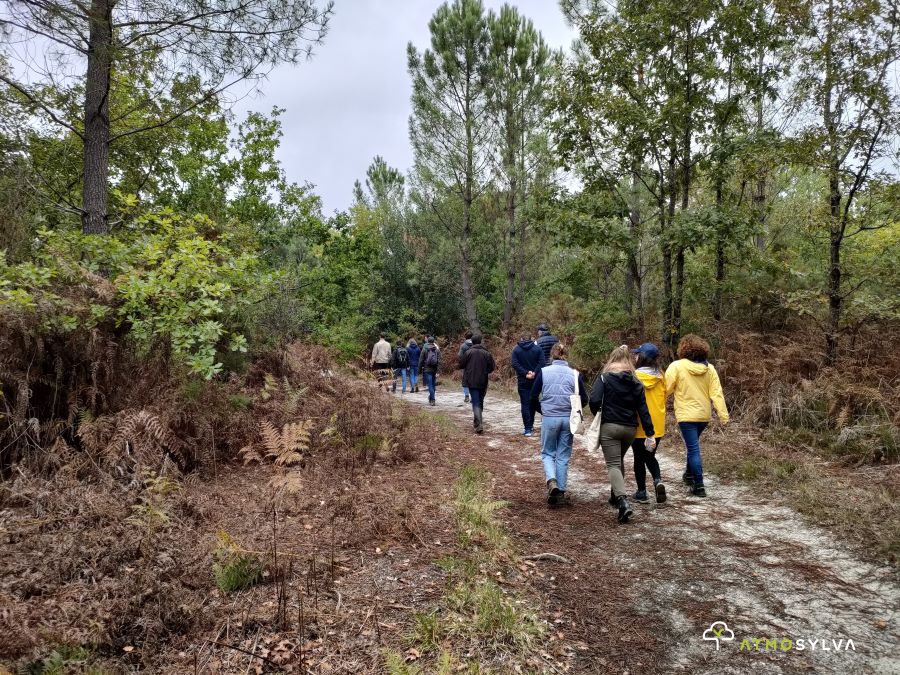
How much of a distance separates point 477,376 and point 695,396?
5246 mm

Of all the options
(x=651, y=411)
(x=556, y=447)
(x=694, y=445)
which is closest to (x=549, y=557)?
(x=556, y=447)

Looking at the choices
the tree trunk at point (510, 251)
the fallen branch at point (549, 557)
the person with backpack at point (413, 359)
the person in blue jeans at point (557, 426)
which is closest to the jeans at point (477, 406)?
the person in blue jeans at point (557, 426)

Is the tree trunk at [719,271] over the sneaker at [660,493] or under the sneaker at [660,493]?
over

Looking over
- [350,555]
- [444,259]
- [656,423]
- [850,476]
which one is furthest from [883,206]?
[444,259]

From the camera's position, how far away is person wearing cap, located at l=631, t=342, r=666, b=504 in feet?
19.6

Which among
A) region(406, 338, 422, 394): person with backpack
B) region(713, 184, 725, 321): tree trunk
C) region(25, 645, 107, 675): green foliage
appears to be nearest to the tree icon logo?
region(25, 645, 107, 675): green foliage

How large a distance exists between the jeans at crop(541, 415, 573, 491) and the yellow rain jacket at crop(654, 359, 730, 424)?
4.62 ft

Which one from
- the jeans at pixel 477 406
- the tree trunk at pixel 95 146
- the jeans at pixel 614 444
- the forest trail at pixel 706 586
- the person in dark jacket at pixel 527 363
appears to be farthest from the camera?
the jeans at pixel 477 406

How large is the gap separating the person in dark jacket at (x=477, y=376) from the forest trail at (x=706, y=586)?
14.0 feet

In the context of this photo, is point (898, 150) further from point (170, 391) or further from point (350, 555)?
point (170, 391)

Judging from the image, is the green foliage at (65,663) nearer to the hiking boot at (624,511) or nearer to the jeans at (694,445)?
the hiking boot at (624,511)

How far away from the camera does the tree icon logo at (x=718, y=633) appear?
10.6ft

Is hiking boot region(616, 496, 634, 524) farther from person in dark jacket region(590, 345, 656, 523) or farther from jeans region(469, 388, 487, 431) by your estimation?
jeans region(469, 388, 487, 431)

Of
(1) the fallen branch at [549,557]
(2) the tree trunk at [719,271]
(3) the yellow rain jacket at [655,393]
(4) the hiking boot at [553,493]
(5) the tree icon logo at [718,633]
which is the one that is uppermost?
(2) the tree trunk at [719,271]
